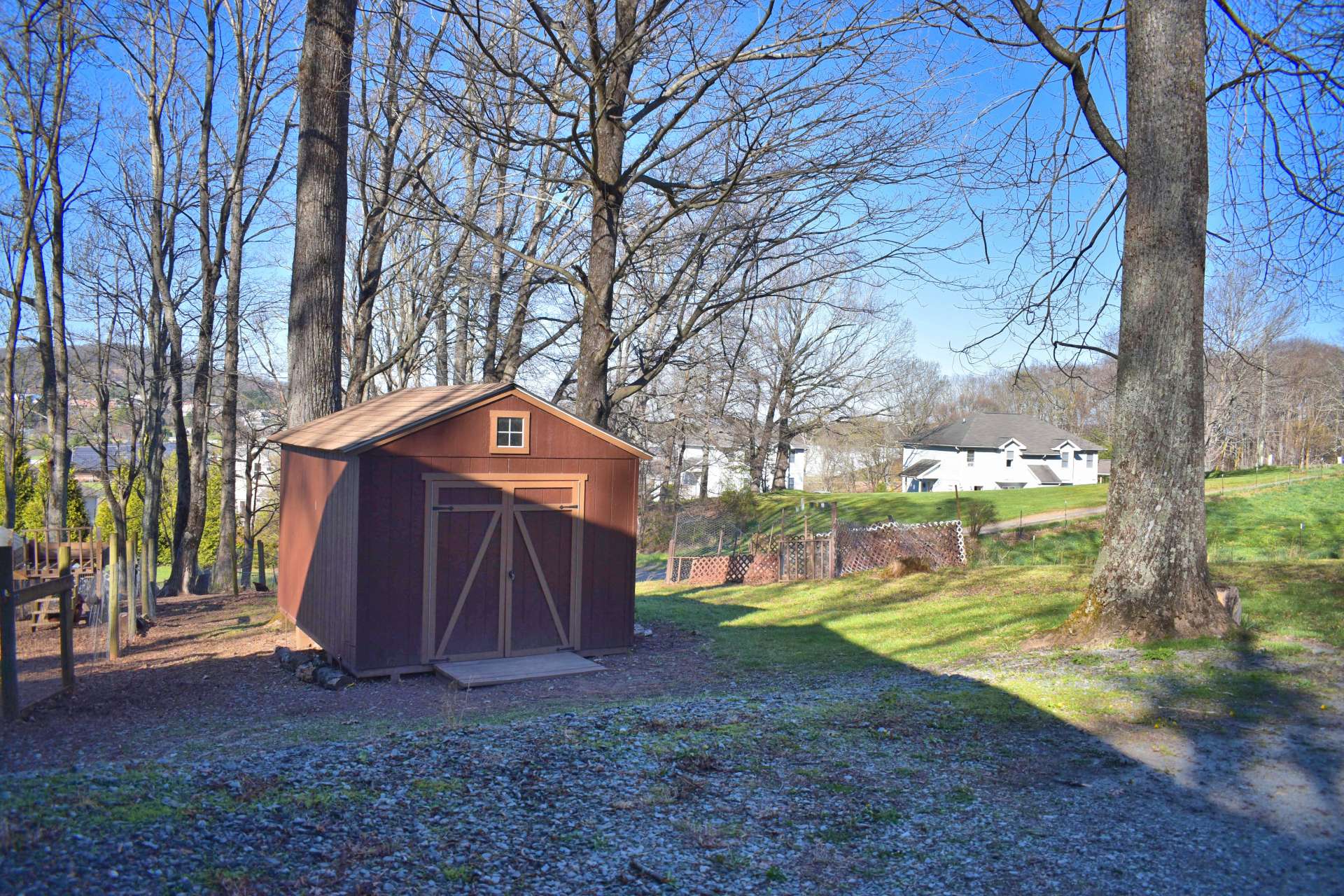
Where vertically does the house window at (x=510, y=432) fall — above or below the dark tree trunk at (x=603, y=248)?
below

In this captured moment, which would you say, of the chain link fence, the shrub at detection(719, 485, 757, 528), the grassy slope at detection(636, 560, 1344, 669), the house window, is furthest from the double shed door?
the shrub at detection(719, 485, 757, 528)

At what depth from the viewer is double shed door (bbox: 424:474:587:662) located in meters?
8.94

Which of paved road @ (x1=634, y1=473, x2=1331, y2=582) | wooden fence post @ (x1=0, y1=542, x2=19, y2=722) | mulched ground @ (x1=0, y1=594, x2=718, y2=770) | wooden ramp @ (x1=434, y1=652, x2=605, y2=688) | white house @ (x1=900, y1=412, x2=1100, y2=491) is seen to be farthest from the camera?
white house @ (x1=900, y1=412, x2=1100, y2=491)

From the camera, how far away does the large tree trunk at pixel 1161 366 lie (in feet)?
23.7

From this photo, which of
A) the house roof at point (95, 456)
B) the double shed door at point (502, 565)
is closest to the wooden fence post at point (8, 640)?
the double shed door at point (502, 565)

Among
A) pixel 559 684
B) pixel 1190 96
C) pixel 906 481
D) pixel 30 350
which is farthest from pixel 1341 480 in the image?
pixel 30 350

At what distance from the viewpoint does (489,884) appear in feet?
11.5

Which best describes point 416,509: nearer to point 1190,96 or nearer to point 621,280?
point 621,280

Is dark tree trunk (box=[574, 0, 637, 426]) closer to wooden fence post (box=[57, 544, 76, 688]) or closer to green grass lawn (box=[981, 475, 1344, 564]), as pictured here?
wooden fence post (box=[57, 544, 76, 688])

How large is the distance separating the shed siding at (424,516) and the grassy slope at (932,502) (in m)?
18.2

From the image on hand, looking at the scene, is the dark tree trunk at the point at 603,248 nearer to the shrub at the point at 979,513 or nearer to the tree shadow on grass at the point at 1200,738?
the tree shadow on grass at the point at 1200,738

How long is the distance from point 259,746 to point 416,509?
3.48m

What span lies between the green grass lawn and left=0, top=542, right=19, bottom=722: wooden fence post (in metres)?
16.0

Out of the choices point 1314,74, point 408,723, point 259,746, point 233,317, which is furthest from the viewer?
point 233,317
